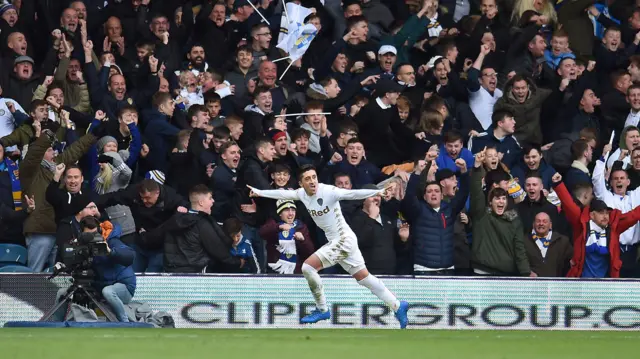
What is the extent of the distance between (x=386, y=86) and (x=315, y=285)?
4289 mm

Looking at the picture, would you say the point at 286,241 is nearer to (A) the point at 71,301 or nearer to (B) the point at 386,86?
(A) the point at 71,301

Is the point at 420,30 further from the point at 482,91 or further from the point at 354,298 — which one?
the point at 354,298

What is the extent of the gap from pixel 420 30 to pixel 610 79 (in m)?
3.08

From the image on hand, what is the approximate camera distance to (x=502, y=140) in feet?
63.2

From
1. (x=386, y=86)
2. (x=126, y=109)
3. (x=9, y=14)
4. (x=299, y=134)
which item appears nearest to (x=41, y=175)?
(x=126, y=109)

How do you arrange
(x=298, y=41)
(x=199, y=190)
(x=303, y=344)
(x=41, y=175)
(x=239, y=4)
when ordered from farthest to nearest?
(x=239, y=4) → (x=298, y=41) → (x=41, y=175) → (x=199, y=190) → (x=303, y=344)

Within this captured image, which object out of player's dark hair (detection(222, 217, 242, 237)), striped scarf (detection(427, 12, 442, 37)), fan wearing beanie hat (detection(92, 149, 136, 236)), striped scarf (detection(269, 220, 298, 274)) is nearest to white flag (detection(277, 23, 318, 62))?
striped scarf (detection(427, 12, 442, 37))

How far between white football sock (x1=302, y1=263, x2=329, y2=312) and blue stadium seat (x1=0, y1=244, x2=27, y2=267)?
12.7ft

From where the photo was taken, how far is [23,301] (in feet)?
55.7

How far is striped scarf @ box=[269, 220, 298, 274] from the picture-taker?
17516 millimetres

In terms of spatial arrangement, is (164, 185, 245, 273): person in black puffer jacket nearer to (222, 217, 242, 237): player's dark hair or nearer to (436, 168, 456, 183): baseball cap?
(222, 217, 242, 237): player's dark hair

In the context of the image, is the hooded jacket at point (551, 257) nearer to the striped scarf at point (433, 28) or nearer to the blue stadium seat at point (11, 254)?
the striped scarf at point (433, 28)

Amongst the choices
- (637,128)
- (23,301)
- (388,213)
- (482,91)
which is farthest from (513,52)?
(23,301)

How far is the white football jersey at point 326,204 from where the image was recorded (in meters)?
16.1
